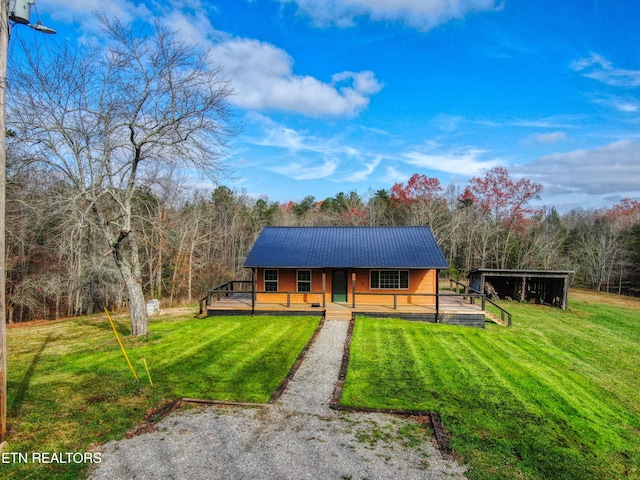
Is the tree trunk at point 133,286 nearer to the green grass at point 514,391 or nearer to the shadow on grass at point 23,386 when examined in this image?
the shadow on grass at point 23,386

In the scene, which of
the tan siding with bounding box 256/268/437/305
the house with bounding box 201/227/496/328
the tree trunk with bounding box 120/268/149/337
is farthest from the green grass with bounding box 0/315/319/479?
the tan siding with bounding box 256/268/437/305

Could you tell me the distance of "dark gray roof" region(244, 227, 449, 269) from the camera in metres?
17.2

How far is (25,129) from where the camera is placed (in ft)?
33.8

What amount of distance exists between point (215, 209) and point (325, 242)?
24369 mm

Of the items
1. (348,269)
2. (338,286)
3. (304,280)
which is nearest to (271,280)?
(304,280)

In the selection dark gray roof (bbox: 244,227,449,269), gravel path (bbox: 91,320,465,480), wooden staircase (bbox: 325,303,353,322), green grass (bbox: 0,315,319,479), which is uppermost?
dark gray roof (bbox: 244,227,449,269)

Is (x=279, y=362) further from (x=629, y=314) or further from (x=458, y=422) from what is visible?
(x=629, y=314)

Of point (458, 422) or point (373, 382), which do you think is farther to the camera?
point (373, 382)

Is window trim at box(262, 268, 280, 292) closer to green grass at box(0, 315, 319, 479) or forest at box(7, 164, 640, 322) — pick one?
green grass at box(0, 315, 319, 479)

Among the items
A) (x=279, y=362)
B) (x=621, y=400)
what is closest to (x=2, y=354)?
(x=279, y=362)

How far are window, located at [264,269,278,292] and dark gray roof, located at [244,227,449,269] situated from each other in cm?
65

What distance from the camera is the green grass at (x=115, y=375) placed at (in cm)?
614

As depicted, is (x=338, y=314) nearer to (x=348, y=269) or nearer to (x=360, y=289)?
(x=360, y=289)

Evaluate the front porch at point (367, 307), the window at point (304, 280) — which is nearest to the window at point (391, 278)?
the front porch at point (367, 307)
